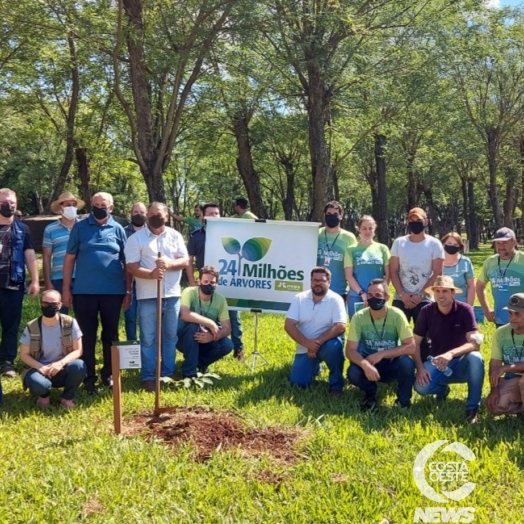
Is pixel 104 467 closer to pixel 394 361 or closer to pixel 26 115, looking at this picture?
pixel 394 361

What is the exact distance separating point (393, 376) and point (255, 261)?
8.35 ft

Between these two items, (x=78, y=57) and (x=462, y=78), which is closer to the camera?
(x=78, y=57)

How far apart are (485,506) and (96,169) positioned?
25108 mm

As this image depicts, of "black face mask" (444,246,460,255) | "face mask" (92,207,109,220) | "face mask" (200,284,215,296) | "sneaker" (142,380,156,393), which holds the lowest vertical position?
"sneaker" (142,380,156,393)

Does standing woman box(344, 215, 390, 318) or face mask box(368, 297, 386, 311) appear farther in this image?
standing woman box(344, 215, 390, 318)

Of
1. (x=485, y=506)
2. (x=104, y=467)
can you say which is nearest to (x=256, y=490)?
(x=104, y=467)

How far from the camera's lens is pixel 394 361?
594 cm

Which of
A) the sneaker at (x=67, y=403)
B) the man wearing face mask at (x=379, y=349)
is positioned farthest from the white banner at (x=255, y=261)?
the sneaker at (x=67, y=403)

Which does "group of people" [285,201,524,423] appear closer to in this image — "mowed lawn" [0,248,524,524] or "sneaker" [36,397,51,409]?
"mowed lawn" [0,248,524,524]

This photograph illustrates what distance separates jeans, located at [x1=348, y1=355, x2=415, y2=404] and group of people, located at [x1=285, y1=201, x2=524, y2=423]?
0.01 meters

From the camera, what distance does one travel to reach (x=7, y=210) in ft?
22.0

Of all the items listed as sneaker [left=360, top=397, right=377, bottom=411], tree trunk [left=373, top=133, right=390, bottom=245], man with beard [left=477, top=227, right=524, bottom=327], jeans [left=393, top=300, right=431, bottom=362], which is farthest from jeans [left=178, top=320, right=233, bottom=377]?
tree trunk [left=373, top=133, right=390, bottom=245]

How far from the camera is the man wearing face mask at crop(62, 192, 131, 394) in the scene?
6266mm

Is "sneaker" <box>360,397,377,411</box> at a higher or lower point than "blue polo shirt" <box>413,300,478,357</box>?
lower
